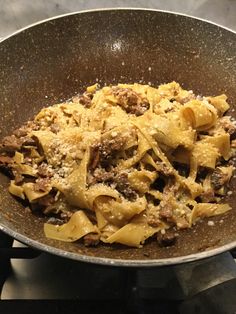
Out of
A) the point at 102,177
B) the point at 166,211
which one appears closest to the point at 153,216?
the point at 166,211

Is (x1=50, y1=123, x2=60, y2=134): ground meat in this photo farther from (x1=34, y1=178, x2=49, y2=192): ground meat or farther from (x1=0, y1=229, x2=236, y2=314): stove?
(x1=0, y1=229, x2=236, y2=314): stove

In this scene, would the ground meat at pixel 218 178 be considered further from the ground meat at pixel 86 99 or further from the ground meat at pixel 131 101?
the ground meat at pixel 86 99

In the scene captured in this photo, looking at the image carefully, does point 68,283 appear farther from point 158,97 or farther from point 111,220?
point 158,97

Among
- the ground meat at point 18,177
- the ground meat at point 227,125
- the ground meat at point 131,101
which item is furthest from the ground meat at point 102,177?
the ground meat at point 227,125

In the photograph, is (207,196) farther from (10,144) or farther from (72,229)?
(10,144)

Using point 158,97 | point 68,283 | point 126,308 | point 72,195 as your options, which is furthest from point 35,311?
point 158,97
